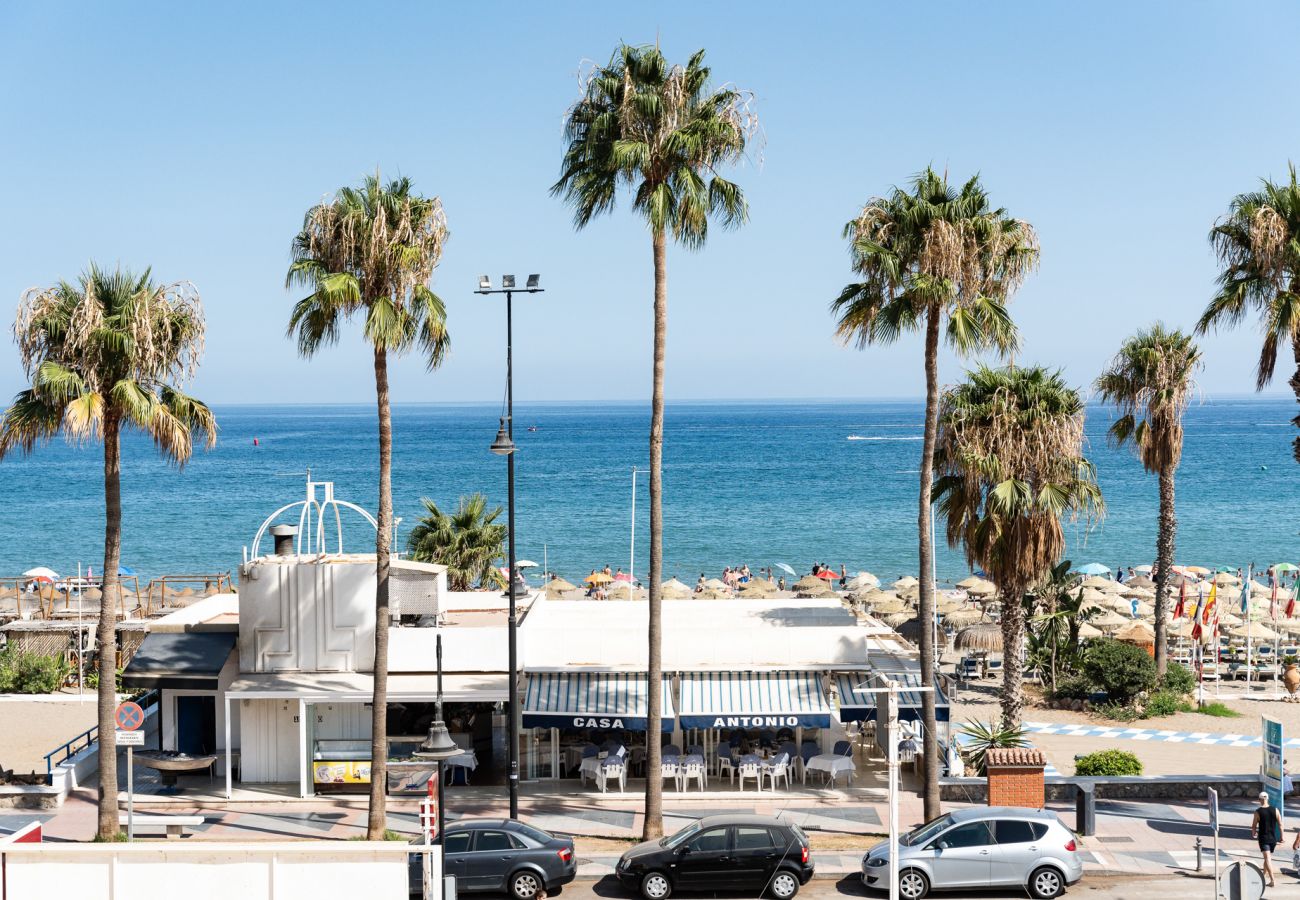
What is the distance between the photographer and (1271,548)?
8662 centimetres

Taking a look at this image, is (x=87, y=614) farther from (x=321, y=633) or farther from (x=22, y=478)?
(x=22, y=478)

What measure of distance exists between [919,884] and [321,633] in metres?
13.2

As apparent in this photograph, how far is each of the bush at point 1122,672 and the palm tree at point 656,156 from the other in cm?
1548

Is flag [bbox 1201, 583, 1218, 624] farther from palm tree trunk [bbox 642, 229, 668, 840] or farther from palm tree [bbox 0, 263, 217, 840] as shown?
palm tree [bbox 0, 263, 217, 840]

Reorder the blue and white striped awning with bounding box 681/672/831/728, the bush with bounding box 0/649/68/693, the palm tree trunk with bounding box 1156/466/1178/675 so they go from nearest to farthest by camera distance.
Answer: the blue and white striped awning with bounding box 681/672/831/728 < the palm tree trunk with bounding box 1156/466/1178/675 < the bush with bounding box 0/649/68/693

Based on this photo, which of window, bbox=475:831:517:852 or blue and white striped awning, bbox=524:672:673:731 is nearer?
window, bbox=475:831:517:852

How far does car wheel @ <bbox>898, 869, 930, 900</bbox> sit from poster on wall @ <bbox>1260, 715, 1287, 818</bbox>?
710 centimetres

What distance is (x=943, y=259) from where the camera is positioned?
72.5 feet

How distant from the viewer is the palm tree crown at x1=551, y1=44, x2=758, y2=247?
22.2 meters

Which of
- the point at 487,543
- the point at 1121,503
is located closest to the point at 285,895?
the point at 487,543

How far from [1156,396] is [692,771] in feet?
56.6

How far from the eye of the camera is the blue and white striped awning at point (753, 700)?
25078 mm

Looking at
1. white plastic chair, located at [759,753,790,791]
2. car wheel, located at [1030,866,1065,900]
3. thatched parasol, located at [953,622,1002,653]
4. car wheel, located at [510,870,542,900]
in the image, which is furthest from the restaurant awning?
thatched parasol, located at [953,622,1002,653]

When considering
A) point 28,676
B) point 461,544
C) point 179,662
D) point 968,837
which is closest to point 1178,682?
point 968,837
